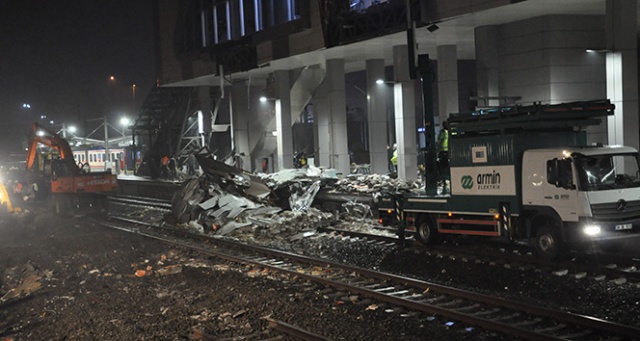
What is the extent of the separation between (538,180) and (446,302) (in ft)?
12.6

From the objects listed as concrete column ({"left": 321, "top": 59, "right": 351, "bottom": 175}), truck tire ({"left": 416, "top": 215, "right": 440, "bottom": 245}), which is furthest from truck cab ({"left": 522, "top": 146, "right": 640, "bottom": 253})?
concrete column ({"left": 321, "top": 59, "right": 351, "bottom": 175})

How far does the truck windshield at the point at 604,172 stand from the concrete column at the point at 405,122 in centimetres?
1923

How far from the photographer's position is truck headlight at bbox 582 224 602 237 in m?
12.1

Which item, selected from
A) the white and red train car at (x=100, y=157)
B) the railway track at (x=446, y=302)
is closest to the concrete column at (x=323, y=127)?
the railway track at (x=446, y=302)

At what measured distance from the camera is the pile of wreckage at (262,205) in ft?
68.4

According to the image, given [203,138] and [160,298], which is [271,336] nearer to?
[160,298]

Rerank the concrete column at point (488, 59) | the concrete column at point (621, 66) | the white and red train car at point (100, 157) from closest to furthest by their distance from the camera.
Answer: the concrete column at point (621, 66) → the concrete column at point (488, 59) → the white and red train car at point (100, 157)

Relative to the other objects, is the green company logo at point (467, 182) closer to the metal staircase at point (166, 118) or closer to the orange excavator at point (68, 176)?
the orange excavator at point (68, 176)

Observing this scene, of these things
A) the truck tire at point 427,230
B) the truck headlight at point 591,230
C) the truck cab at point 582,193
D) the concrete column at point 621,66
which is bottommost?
the truck tire at point 427,230

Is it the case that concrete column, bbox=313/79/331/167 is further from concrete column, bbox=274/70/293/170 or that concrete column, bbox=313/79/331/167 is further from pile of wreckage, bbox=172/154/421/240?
pile of wreckage, bbox=172/154/421/240

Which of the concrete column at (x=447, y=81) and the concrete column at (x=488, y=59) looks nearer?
the concrete column at (x=488, y=59)

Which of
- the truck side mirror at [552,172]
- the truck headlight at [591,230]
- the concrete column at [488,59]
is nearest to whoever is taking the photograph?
the truck headlight at [591,230]

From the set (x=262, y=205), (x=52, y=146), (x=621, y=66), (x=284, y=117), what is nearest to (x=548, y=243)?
(x=621, y=66)

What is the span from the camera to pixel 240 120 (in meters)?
48.2
